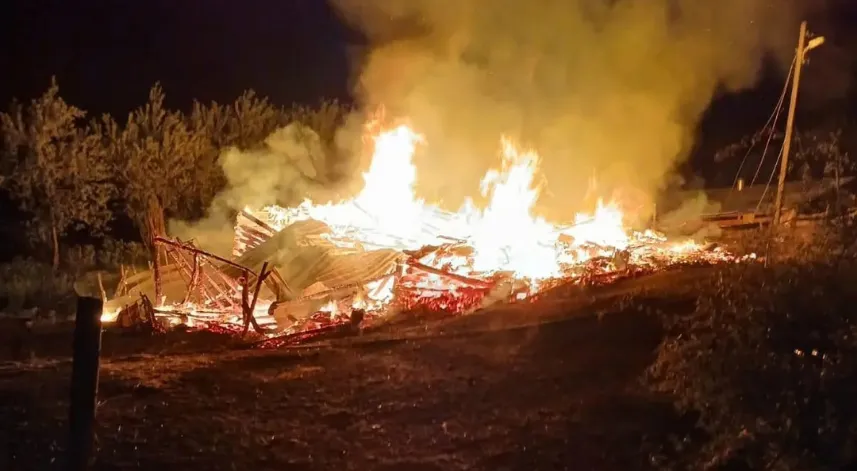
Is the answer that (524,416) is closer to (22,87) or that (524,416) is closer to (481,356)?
(481,356)

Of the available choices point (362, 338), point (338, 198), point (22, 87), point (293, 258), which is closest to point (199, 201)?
point (338, 198)

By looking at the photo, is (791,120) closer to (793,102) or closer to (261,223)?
(793,102)

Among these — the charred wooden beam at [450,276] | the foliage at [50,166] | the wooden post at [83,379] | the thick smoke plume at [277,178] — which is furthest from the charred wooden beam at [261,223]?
the wooden post at [83,379]

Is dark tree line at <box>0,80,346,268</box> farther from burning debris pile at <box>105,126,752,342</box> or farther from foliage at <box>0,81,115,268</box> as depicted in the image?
burning debris pile at <box>105,126,752,342</box>

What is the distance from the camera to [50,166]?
1567cm

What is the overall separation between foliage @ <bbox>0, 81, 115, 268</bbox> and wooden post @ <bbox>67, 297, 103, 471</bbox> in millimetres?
12471

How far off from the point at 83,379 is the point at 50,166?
13.0 meters

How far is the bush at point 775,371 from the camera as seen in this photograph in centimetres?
512

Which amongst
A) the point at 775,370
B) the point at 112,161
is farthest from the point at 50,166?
the point at 775,370

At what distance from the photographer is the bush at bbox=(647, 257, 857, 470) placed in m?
5.12

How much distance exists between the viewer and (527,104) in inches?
817

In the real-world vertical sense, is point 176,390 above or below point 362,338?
below

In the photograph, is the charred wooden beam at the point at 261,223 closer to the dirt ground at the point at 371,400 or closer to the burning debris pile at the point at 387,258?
the burning debris pile at the point at 387,258

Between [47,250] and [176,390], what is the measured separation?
11151 mm
